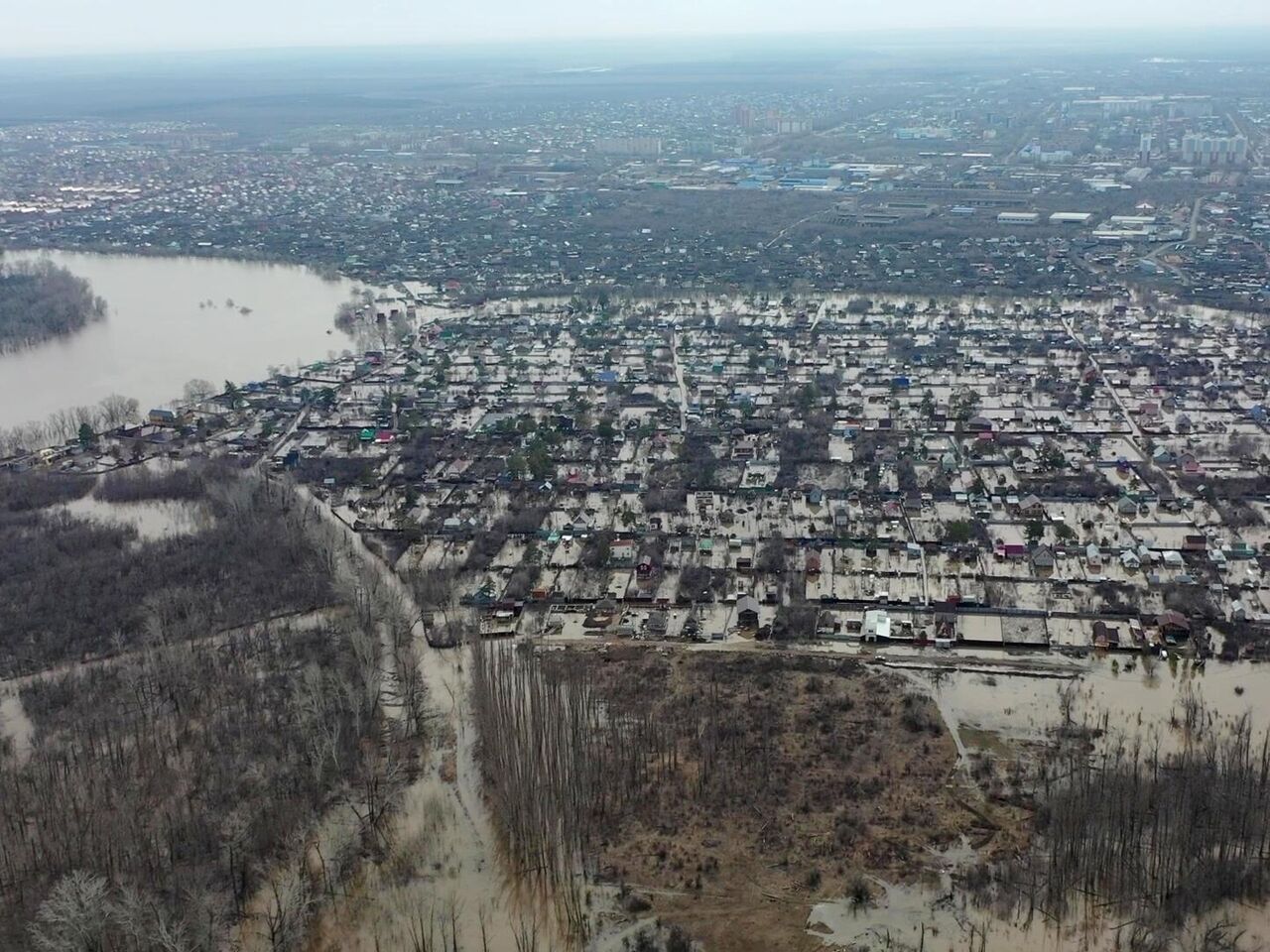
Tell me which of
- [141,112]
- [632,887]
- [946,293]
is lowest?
[632,887]

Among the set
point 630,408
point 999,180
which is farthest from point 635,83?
point 630,408

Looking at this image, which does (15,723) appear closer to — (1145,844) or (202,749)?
(202,749)

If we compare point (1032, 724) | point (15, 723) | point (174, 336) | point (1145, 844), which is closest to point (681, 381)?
point (1032, 724)

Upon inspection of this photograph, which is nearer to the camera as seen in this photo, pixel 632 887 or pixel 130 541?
pixel 632 887

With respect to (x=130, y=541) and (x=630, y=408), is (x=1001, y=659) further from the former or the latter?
(x=130, y=541)

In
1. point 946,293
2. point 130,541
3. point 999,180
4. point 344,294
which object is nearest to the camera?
point 130,541

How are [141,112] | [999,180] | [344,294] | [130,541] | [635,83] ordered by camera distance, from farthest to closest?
[635,83] → [141,112] → [999,180] → [344,294] → [130,541]

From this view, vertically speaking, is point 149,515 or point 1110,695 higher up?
point 149,515

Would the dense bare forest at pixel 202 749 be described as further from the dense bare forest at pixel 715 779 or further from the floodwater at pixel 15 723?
A: the dense bare forest at pixel 715 779
